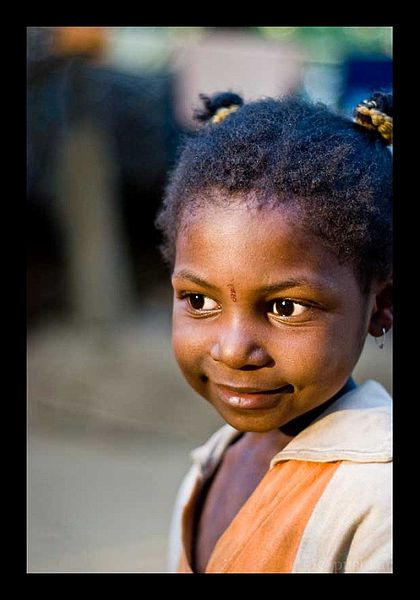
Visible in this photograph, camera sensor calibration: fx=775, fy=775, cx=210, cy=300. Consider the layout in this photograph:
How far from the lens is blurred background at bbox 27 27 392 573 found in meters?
→ 4.04

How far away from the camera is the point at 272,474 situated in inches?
51.6

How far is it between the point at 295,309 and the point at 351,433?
0.23 m

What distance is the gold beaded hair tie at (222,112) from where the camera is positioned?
1396 millimetres

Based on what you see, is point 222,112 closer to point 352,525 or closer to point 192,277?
point 192,277

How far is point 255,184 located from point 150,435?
3.85 m

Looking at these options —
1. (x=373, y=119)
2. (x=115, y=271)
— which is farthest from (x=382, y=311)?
(x=115, y=271)

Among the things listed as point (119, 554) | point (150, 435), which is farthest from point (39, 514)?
point (150, 435)

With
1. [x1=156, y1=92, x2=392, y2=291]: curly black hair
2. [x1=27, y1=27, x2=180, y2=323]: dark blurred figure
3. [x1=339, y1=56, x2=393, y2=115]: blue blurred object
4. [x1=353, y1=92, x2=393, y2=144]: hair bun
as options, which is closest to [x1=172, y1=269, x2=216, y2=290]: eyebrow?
[x1=156, y1=92, x2=392, y2=291]: curly black hair

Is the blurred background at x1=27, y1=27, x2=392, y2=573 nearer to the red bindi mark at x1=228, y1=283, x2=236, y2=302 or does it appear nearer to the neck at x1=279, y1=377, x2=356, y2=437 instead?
the neck at x1=279, y1=377, x2=356, y2=437

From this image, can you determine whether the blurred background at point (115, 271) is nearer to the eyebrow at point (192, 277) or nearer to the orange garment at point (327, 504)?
the orange garment at point (327, 504)

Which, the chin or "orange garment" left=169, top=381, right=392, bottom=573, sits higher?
the chin

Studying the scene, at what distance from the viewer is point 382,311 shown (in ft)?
4.36

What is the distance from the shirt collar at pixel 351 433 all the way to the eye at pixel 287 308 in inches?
8.9
